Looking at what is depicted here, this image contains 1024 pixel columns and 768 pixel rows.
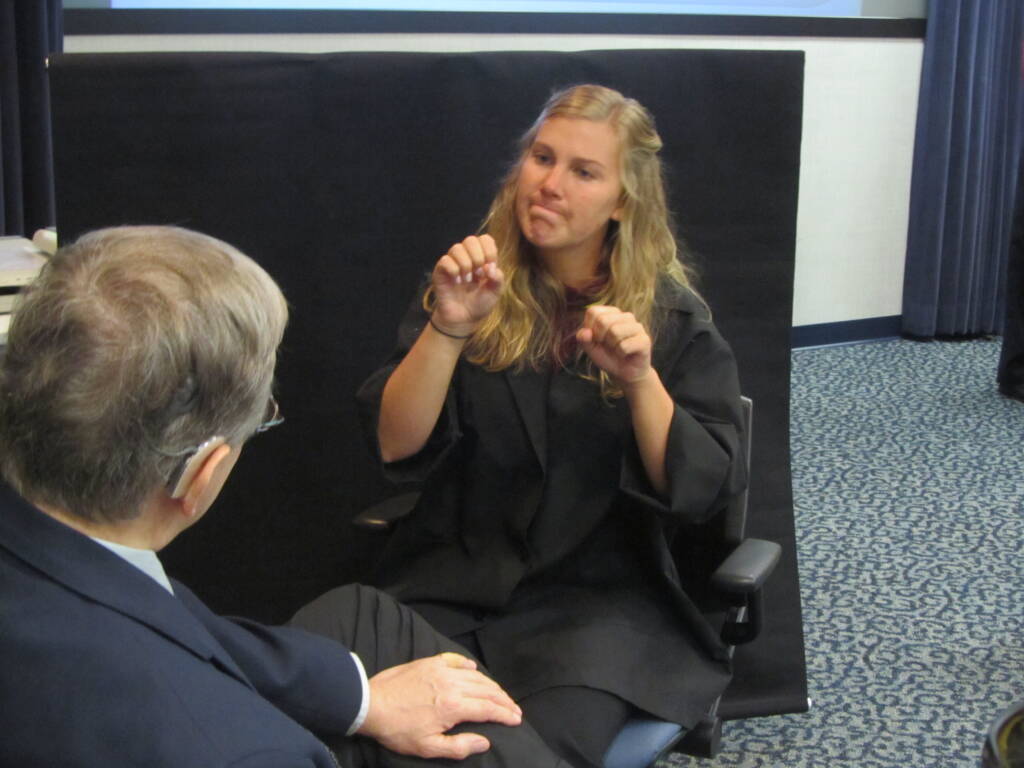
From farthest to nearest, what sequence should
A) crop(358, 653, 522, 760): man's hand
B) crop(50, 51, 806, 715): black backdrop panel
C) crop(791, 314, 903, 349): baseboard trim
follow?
crop(791, 314, 903, 349): baseboard trim → crop(50, 51, 806, 715): black backdrop panel → crop(358, 653, 522, 760): man's hand

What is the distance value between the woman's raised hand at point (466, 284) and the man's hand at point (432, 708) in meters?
0.47

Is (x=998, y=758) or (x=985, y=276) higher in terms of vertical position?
(x=998, y=758)

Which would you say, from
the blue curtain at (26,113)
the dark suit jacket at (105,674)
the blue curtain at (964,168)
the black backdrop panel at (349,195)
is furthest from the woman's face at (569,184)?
the blue curtain at (964,168)

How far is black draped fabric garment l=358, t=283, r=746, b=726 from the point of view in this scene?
1.61m

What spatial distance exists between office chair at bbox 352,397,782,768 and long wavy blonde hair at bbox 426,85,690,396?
253mm

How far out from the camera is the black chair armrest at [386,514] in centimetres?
181

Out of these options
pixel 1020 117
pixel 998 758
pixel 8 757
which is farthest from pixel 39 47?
pixel 1020 117

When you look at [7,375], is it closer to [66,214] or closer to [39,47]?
[66,214]

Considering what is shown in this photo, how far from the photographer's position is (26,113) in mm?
2959

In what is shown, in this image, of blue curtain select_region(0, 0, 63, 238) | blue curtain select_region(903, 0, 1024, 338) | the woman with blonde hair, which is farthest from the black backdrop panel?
blue curtain select_region(903, 0, 1024, 338)

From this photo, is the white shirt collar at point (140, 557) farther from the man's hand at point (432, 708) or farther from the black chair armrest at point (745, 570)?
the black chair armrest at point (745, 570)

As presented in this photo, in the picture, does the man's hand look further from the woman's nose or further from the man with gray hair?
the woman's nose

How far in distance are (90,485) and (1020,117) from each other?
15.6 ft

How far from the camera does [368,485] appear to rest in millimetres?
2158
